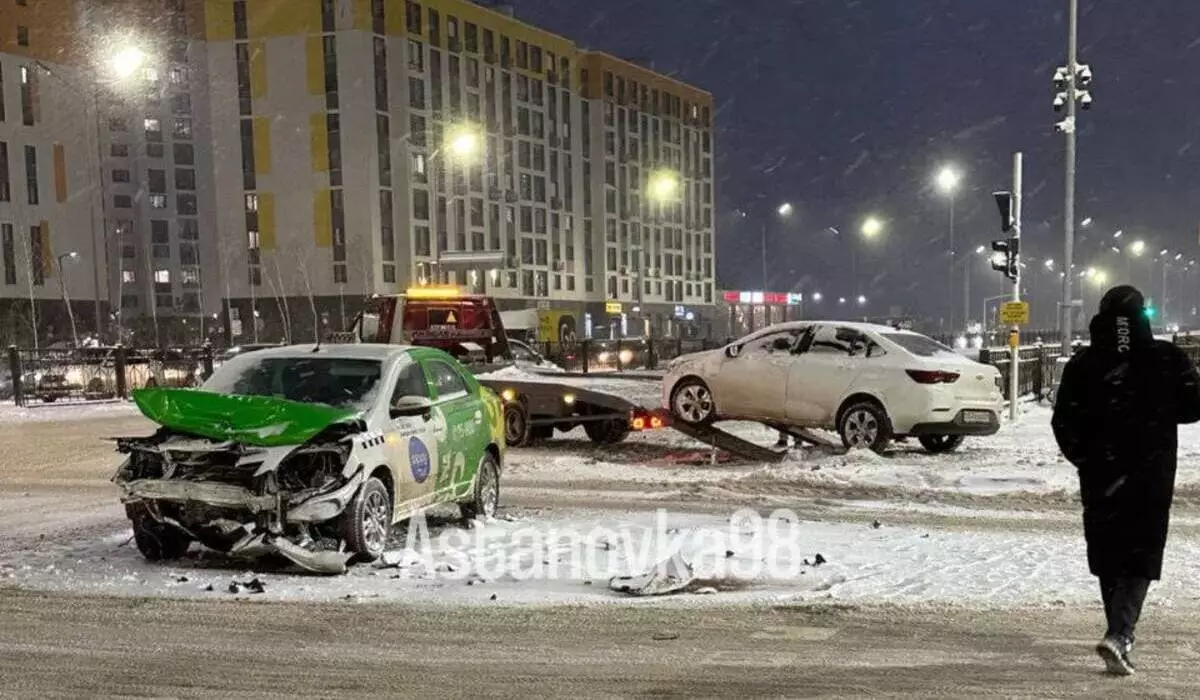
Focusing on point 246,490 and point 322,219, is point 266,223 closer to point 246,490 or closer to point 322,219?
point 322,219

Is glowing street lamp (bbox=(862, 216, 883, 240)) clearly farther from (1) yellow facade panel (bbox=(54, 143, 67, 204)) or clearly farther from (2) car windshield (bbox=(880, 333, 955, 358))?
(1) yellow facade panel (bbox=(54, 143, 67, 204))

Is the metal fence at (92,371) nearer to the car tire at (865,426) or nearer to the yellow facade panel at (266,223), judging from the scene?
the car tire at (865,426)

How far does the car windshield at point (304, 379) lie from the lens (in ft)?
25.8

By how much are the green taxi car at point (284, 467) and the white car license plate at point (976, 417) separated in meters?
7.42

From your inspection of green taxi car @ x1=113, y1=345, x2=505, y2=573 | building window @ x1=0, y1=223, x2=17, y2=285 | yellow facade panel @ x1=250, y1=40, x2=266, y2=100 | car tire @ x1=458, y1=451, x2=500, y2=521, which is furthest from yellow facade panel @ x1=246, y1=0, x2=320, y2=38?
green taxi car @ x1=113, y1=345, x2=505, y2=573

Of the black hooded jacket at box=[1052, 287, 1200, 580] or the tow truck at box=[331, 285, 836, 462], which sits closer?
the black hooded jacket at box=[1052, 287, 1200, 580]

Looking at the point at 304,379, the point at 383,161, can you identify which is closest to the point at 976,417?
the point at 304,379

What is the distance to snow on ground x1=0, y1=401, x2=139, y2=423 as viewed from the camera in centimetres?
2236

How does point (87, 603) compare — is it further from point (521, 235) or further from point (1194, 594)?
point (521, 235)

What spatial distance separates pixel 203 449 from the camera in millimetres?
6902

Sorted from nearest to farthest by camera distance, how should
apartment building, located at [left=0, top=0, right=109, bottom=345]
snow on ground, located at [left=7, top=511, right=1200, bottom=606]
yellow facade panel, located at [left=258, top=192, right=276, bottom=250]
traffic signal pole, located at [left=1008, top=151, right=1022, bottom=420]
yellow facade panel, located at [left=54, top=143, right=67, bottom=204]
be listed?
snow on ground, located at [left=7, top=511, right=1200, bottom=606] → traffic signal pole, located at [left=1008, top=151, right=1022, bottom=420] → apartment building, located at [left=0, top=0, right=109, bottom=345] → yellow facade panel, located at [left=54, top=143, right=67, bottom=204] → yellow facade panel, located at [left=258, top=192, right=276, bottom=250]

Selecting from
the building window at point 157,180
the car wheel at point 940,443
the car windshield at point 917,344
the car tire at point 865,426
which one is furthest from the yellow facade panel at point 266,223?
the car tire at point 865,426

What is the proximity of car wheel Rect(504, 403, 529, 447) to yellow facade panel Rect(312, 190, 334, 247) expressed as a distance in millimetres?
53617

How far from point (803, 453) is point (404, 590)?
732cm
